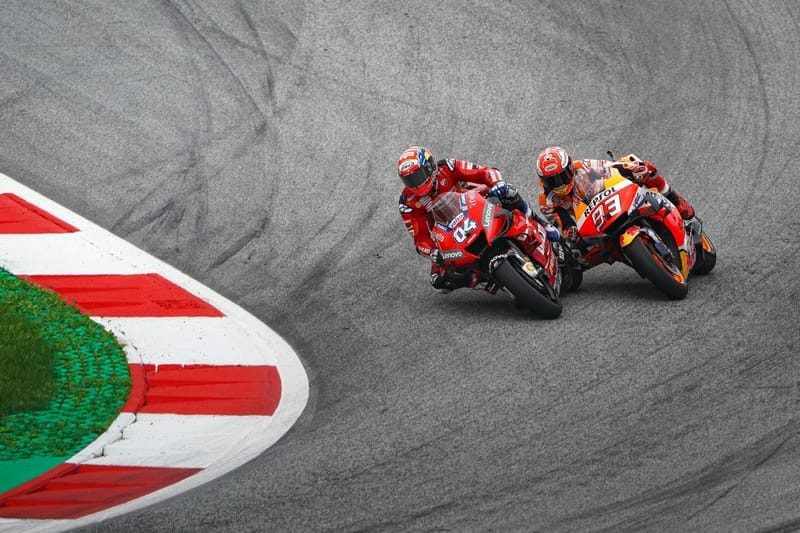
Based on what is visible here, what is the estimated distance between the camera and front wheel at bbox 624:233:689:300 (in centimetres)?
1017

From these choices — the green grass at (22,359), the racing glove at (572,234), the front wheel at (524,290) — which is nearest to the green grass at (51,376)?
the green grass at (22,359)

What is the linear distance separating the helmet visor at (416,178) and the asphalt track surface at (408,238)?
1194mm

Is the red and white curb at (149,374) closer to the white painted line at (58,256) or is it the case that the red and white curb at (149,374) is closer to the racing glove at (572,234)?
the white painted line at (58,256)

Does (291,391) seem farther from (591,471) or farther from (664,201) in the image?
(664,201)

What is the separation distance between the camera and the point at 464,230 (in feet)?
34.4

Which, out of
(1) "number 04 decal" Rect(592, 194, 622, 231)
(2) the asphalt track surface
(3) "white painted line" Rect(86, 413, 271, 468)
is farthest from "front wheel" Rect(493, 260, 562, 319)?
(3) "white painted line" Rect(86, 413, 271, 468)

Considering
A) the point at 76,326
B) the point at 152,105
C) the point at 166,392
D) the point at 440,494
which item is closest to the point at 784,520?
the point at 440,494

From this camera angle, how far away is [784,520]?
21.8 ft

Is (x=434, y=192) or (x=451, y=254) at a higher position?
(x=434, y=192)

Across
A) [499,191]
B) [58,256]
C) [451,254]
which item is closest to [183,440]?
[451,254]

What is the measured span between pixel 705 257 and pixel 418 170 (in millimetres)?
2728

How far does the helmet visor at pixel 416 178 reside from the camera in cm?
1047

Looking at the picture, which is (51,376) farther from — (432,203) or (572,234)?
(572,234)

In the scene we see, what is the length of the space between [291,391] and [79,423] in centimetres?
165
